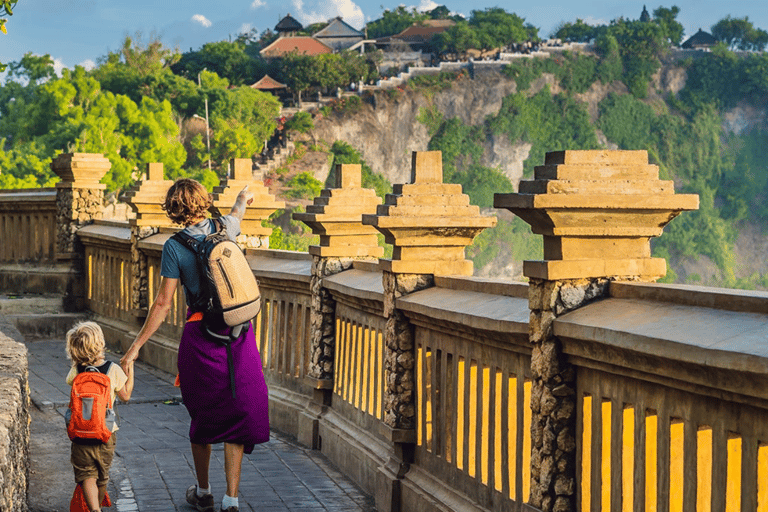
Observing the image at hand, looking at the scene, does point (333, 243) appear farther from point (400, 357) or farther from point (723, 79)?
point (723, 79)

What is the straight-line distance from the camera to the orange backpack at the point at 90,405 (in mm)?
4824

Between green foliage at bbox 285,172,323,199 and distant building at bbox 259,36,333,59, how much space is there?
57.5 ft

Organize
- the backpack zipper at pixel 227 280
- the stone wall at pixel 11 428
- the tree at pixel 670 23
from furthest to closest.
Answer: the tree at pixel 670 23 → the backpack zipper at pixel 227 280 → the stone wall at pixel 11 428

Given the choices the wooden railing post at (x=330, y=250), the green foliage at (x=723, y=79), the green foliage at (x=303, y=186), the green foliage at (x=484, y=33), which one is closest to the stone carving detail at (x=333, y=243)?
the wooden railing post at (x=330, y=250)

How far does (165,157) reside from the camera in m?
70.4

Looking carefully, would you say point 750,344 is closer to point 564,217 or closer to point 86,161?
point 564,217

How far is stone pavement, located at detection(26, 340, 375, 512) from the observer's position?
5672mm

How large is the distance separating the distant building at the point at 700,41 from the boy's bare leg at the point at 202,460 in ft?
369

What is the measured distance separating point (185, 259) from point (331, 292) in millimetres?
2228

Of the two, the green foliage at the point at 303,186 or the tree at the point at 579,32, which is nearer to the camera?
the green foliage at the point at 303,186

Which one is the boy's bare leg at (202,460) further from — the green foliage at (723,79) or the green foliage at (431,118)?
the green foliage at (723,79)

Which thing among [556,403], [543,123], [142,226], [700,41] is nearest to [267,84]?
[543,123]

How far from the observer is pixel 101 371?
489 centimetres

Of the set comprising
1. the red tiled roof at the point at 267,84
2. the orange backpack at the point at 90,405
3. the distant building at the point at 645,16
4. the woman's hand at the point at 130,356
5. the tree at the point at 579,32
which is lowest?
the orange backpack at the point at 90,405
